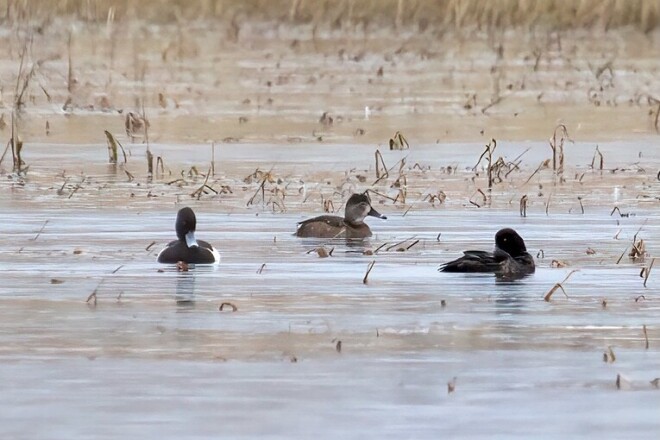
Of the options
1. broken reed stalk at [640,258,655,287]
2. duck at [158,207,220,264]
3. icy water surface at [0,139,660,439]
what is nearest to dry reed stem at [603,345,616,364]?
icy water surface at [0,139,660,439]

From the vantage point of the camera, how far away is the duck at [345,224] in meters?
12.4

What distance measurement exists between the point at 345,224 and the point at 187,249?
1963mm

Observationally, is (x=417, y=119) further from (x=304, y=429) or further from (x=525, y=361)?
(x=304, y=429)

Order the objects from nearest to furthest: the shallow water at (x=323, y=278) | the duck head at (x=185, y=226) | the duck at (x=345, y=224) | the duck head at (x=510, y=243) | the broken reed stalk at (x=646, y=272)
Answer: the shallow water at (x=323, y=278) < the broken reed stalk at (x=646, y=272) < the duck head at (x=510, y=243) < the duck head at (x=185, y=226) < the duck at (x=345, y=224)

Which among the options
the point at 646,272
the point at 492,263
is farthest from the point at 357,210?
the point at 646,272

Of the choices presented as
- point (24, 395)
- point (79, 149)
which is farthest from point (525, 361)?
point (79, 149)

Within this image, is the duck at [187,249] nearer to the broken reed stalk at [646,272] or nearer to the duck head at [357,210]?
the duck head at [357,210]

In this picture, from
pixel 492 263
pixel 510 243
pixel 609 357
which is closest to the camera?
pixel 609 357

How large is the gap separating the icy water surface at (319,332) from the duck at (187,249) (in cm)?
13

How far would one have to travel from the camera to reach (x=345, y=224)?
12727mm

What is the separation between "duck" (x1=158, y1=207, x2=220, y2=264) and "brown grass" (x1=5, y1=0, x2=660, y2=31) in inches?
694

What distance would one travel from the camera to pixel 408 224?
43.5 ft

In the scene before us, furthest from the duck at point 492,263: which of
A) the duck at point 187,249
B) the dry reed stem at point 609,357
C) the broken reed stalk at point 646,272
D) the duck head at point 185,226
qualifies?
the dry reed stem at point 609,357

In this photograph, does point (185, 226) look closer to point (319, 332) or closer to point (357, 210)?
point (357, 210)
